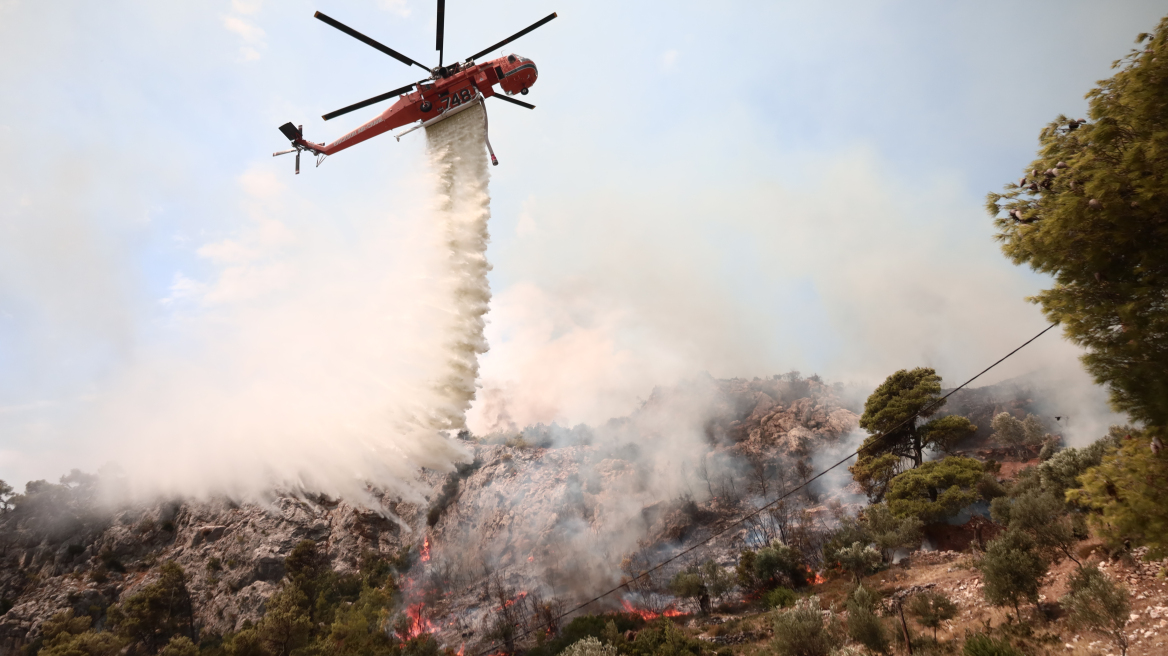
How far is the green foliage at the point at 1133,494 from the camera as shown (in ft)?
31.7

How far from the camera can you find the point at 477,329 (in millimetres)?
27234

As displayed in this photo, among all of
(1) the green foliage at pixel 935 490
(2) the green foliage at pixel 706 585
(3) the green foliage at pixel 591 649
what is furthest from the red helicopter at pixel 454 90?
(1) the green foliage at pixel 935 490

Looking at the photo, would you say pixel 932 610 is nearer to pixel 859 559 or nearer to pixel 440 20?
pixel 859 559

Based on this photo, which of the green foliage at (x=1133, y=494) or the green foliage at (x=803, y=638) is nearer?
the green foliage at (x=1133, y=494)

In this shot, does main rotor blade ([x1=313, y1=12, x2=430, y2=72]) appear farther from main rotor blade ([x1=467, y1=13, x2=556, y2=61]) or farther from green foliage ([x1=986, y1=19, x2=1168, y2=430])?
green foliage ([x1=986, y1=19, x2=1168, y2=430])

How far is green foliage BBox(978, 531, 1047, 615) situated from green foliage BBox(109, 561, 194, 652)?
242ft

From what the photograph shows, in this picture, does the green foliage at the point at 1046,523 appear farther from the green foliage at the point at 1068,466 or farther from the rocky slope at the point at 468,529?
the rocky slope at the point at 468,529

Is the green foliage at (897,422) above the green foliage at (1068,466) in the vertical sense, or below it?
above

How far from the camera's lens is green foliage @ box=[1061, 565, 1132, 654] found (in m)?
16.3

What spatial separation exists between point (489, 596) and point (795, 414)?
202ft

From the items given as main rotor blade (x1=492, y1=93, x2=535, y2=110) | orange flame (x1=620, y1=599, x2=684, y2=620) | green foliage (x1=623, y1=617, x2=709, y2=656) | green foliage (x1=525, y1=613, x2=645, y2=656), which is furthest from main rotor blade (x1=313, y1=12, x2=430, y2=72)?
orange flame (x1=620, y1=599, x2=684, y2=620)

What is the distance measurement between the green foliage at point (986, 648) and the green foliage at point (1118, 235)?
10.4m

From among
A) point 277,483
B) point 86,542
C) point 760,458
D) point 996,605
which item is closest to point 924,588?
point 996,605

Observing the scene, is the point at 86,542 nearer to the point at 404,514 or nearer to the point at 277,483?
the point at 277,483
